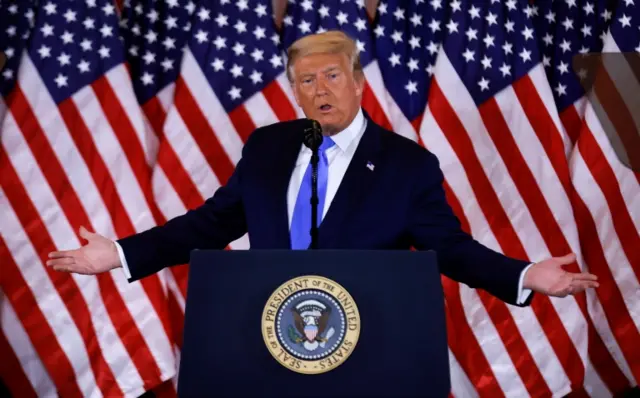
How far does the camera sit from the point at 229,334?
1.49 metres

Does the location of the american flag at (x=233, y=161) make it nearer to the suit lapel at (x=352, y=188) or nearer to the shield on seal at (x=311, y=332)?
the suit lapel at (x=352, y=188)

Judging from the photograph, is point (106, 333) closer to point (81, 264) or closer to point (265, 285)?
point (81, 264)

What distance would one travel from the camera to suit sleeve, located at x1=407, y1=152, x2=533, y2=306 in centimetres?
198

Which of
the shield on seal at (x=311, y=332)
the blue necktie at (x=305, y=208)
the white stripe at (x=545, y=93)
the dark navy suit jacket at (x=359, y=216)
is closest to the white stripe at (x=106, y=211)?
the dark navy suit jacket at (x=359, y=216)

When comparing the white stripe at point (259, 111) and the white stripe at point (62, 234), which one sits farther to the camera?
the white stripe at point (259, 111)

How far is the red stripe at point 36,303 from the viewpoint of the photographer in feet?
11.5

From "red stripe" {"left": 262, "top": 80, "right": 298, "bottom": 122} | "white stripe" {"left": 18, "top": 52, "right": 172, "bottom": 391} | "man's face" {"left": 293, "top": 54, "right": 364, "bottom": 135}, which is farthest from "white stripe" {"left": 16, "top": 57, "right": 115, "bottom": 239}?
"man's face" {"left": 293, "top": 54, "right": 364, "bottom": 135}

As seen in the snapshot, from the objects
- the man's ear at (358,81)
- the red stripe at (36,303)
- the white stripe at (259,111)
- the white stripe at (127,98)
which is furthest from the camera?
the white stripe at (259,111)

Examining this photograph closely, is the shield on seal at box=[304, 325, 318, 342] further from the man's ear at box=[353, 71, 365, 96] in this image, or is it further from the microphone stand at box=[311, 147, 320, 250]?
the man's ear at box=[353, 71, 365, 96]

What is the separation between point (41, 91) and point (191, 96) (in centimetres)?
71

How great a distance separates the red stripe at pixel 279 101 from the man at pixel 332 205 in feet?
3.88

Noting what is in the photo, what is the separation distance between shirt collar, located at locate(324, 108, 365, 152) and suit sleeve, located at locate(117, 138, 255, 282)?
308 mm

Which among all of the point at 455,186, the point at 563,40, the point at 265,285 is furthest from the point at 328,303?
the point at 563,40

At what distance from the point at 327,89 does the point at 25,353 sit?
6.98 feet
